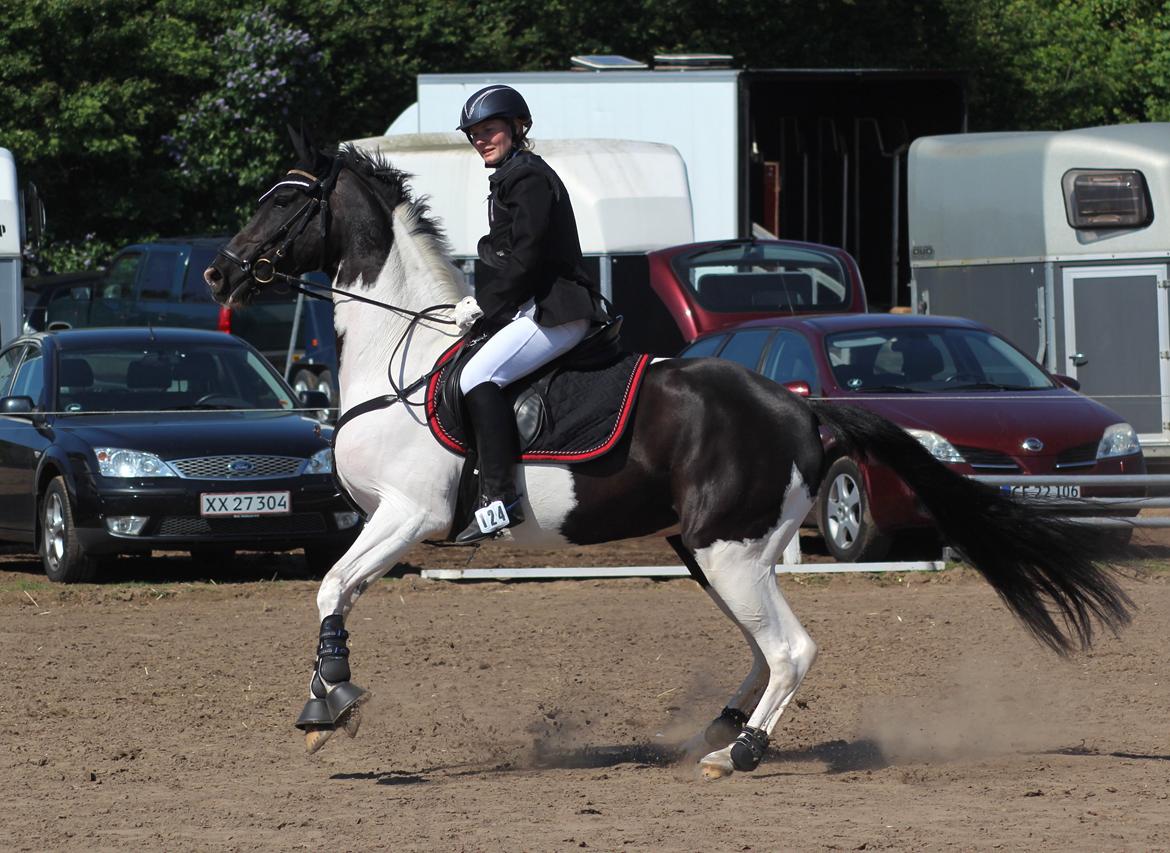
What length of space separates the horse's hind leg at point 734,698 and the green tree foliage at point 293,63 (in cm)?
2421

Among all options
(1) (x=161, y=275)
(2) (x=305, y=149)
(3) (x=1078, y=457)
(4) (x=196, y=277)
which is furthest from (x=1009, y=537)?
(1) (x=161, y=275)

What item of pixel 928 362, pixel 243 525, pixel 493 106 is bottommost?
pixel 243 525

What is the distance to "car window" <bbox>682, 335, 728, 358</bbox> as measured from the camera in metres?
15.6

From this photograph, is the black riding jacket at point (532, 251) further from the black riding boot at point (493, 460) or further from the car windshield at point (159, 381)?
the car windshield at point (159, 381)

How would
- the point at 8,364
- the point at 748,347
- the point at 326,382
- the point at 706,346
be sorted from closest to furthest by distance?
the point at 8,364 < the point at 748,347 < the point at 706,346 < the point at 326,382

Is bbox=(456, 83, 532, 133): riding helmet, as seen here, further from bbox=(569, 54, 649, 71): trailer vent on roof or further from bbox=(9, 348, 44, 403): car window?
bbox=(569, 54, 649, 71): trailer vent on roof

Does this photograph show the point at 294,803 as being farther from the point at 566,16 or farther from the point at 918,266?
the point at 566,16

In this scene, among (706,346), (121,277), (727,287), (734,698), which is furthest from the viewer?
(121,277)

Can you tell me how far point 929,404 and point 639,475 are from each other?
6518 mm

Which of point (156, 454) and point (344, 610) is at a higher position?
point (344, 610)

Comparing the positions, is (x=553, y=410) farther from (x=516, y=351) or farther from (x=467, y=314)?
(x=467, y=314)

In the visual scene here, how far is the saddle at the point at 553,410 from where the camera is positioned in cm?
727

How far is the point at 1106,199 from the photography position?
60.6ft

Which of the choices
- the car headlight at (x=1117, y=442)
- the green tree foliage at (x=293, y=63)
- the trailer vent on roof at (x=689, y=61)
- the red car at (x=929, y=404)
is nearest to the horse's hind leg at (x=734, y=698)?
the red car at (x=929, y=404)
